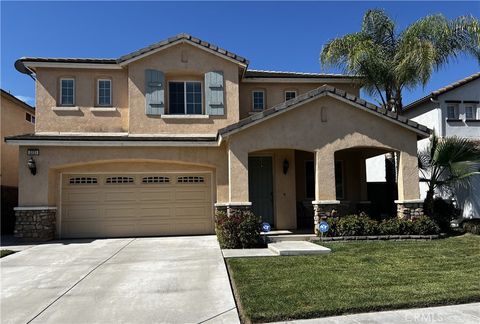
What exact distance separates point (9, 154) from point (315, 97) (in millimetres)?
13896

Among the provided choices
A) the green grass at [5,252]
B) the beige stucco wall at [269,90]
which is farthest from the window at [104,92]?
the green grass at [5,252]

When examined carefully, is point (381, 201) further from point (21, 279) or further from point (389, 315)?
point (21, 279)

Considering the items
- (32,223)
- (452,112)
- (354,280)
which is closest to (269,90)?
(452,112)

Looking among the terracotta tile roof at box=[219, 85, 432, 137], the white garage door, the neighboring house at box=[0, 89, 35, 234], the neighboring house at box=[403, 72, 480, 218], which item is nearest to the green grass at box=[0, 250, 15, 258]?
the white garage door

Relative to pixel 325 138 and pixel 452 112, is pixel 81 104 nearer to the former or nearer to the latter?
pixel 325 138

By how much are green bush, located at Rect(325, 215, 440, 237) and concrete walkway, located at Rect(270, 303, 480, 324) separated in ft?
20.1

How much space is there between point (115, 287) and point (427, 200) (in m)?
10.6

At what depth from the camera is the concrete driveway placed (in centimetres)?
620

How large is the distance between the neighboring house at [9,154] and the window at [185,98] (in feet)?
24.8

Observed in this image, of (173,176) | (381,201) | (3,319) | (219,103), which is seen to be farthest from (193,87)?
(3,319)

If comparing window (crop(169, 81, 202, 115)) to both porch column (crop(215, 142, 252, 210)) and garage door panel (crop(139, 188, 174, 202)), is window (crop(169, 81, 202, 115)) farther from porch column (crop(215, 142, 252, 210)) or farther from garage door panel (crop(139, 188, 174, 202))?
porch column (crop(215, 142, 252, 210))

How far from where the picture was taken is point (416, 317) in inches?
231

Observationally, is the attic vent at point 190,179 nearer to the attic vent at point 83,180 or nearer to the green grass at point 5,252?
the attic vent at point 83,180

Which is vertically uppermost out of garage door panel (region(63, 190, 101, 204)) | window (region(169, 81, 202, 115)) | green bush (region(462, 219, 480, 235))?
window (region(169, 81, 202, 115))
